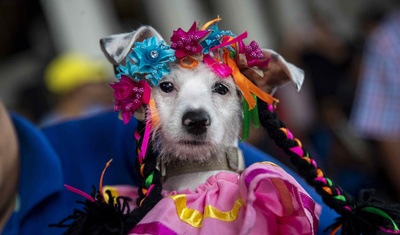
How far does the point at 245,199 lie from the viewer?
96 centimetres

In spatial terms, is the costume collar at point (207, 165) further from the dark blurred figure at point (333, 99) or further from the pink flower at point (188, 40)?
the dark blurred figure at point (333, 99)

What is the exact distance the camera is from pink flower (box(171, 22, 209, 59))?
1.06 metres

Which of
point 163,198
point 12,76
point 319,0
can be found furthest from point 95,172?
point 319,0

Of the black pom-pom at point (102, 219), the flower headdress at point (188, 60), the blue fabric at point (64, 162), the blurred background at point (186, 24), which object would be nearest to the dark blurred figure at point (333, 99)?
the blurred background at point (186, 24)

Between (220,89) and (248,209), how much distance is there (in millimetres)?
272

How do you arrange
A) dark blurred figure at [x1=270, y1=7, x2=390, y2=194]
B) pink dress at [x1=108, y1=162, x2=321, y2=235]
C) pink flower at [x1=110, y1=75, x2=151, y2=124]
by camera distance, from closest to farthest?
pink dress at [x1=108, y1=162, x2=321, y2=235], pink flower at [x1=110, y1=75, x2=151, y2=124], dark blurred figure at [x1=270, y1=7, x2=390, y2=194]

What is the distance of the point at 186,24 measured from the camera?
2.18m

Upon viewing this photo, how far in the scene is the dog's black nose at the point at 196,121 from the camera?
1063 millimetres

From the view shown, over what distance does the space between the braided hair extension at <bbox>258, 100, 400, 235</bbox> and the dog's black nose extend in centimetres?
12

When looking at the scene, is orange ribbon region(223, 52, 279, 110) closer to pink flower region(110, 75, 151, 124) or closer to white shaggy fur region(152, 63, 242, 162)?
white shaggy fur region(152, 63, 242, 162)

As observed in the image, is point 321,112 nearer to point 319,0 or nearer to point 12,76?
point 319,0

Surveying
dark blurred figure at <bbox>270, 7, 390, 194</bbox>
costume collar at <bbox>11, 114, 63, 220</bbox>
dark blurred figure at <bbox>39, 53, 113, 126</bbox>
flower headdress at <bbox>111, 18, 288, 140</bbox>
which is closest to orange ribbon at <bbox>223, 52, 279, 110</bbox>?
flower headdress at <bbox>111, 18, 288, 140</bbox>

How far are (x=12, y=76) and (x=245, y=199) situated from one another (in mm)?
4011

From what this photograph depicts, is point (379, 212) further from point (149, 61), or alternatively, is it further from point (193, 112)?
point (149, 61)
